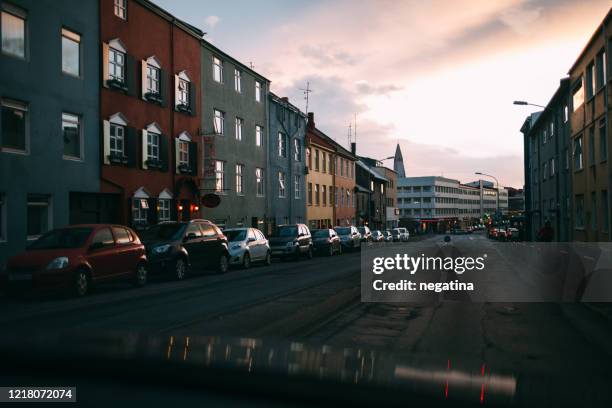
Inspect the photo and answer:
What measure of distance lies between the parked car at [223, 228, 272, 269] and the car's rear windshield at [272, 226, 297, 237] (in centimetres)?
439

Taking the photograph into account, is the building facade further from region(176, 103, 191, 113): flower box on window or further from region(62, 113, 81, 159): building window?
region(62, 113, 81, 159): building window

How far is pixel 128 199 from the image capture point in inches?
906

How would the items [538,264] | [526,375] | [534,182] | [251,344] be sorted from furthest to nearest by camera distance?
[534,182]
[538,264]
[251,344]
[526,375]

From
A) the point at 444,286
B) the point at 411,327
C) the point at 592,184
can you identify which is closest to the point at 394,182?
the point at 592,184

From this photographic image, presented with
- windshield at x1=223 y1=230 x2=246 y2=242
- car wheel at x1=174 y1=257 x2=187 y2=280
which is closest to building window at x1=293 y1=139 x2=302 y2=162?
windshield at x1=223 y1=230 x2=246 y2=242

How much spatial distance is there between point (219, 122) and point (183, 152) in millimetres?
4589

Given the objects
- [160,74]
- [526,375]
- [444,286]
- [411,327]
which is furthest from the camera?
[160,74]

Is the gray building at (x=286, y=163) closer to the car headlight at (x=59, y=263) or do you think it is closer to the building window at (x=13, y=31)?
the building window at (x=13, y=31)

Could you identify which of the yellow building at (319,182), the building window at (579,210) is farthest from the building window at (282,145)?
the building window at (579,210)

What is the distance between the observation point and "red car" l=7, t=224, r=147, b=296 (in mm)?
12695

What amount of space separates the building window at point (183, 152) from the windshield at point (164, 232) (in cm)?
903

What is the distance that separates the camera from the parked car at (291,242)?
29125mm

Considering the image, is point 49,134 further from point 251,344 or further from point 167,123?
point 251,344

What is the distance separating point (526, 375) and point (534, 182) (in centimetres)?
5540
